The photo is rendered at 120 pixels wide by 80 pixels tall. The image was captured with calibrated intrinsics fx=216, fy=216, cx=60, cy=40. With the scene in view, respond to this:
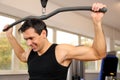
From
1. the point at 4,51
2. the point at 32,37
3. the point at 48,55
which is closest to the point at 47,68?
the point at 48,55

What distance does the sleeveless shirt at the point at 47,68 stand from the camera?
1.55 m

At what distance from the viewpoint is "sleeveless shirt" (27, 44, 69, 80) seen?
1551 millimetres

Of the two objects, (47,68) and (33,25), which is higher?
(33,25)

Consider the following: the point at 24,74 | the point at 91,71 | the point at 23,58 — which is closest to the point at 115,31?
the point at 91,71

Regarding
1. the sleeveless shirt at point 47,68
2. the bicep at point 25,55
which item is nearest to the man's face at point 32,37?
the sleeveless shirt at point 47,68

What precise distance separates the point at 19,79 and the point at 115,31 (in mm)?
5220

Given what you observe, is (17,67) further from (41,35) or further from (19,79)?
(41,35)

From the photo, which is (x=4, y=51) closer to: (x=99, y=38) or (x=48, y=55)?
(x=48, y=55)

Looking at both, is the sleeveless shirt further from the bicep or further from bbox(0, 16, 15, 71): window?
bbox(0, 16, 15, 71): window

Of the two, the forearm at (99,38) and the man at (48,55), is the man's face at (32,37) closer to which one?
the man at (48,55)

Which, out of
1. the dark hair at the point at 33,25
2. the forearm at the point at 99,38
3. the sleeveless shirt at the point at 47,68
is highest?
the dark hair at the point at 33,25

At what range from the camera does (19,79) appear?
4.14m

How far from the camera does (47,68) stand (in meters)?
1.56

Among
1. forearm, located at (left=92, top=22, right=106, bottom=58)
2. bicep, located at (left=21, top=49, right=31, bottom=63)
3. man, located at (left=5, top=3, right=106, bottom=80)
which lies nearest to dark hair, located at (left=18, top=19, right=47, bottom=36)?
man, located at (left=5, top=3, right=106, bottom=80)
